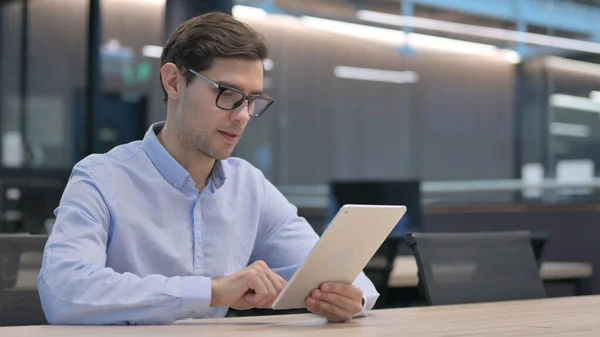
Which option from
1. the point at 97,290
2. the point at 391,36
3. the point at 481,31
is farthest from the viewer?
the point at 391,36

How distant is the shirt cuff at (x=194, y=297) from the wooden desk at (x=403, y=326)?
27 mm

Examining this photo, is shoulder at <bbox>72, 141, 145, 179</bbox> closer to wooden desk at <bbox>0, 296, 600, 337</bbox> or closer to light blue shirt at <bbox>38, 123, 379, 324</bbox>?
light blue shirt at <bbox>38, 123, 379, 324</bbox>

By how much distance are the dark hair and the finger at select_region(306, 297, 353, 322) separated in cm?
62

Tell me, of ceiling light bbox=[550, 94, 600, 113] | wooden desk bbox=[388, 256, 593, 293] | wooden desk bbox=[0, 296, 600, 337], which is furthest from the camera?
ceiling light bbox=[550, 94, 600, 113]

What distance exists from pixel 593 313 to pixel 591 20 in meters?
5.00

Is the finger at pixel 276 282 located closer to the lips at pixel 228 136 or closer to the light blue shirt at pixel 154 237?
the light blue shirt at pixel 154 237

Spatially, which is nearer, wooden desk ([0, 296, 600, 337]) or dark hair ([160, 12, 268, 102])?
wooden desk ([0, 296, 600, 337])

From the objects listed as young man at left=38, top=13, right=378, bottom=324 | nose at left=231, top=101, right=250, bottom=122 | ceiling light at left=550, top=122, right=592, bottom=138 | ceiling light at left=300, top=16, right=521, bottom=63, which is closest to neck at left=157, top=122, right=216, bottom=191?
young man at left=38, top=13, right=378, bottom=324

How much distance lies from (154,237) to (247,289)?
0.35m

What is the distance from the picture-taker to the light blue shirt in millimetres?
1751

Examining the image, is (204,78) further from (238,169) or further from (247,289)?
(247,289)

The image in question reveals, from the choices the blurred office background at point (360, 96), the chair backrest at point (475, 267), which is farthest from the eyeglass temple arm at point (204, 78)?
the blurred office background at point (360, 96)

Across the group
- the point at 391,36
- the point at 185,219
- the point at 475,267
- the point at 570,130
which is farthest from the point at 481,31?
the point at 185,219

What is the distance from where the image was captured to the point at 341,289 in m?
1.87
